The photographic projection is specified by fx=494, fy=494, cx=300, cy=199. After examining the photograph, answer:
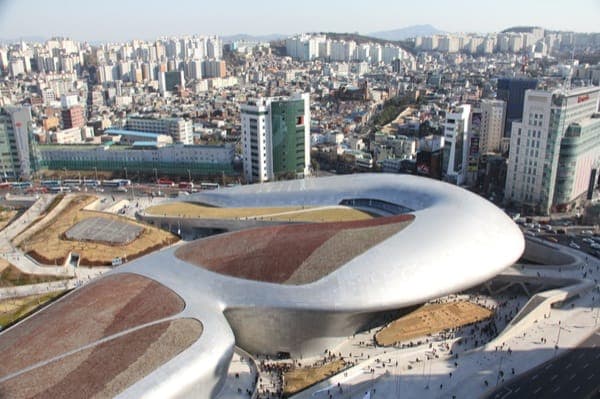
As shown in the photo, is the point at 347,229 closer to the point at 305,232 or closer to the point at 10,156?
the point at 305,232

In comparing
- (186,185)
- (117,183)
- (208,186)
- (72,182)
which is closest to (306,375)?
(208,186)

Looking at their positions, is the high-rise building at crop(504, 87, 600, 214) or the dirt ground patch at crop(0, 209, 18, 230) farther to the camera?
the high-rise building at crop(504, 87, 600, 214)

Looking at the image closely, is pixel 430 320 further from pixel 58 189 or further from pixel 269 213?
pixel 58 189

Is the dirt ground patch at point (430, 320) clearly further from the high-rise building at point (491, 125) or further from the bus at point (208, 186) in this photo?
the high-rise building at point (491, 125)

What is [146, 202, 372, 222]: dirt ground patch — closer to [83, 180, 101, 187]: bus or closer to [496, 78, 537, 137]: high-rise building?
[83, 180, 101, 187]: bus

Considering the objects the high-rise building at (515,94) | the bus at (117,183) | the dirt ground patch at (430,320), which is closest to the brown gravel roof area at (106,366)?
the dirt ground patch at (430,320)

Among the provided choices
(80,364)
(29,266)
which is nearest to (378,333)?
(80,364)

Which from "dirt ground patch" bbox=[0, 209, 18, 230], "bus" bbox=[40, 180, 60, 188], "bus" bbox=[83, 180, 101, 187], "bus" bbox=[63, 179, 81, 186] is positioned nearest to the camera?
"dirt ground patch" bbox=[0, 209, 18, 230]

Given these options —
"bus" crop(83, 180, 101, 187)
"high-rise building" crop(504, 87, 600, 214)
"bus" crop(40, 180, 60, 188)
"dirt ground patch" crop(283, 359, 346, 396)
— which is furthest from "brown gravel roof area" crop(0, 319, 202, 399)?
"bus" crop(40, 180, 60, 188)
